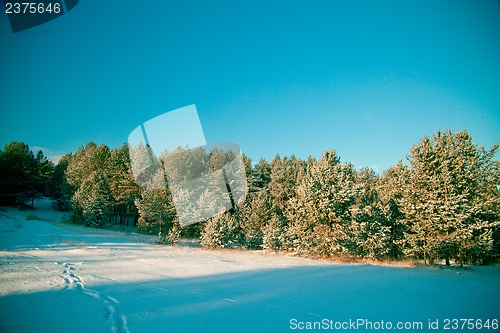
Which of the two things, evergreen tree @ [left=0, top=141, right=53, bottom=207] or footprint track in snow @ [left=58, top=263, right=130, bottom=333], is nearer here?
footprint track in snow @ [left=58, top=263, right=130, bottom=333]

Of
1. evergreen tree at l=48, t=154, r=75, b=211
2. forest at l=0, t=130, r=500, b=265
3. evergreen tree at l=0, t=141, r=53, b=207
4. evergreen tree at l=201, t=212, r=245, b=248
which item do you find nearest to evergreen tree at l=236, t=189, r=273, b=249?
forest at l=0, t=130, r=500, b=265

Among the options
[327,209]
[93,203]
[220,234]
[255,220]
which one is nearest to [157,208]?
[220,234]

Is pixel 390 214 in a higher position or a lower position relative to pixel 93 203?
higher

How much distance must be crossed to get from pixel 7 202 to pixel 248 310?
60.0 m

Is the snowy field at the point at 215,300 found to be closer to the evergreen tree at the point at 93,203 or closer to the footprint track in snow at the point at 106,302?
the footprint track in snow at the point at 106,302

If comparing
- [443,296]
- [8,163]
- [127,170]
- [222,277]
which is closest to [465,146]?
[443,296]

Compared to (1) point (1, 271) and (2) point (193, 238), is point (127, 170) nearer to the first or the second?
(2) point (193, 238)

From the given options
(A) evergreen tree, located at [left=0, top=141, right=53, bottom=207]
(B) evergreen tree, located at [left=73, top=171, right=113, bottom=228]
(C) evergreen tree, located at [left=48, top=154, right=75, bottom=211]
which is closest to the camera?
(B) evergreen tree, located at [left=73, top=171, right=113, bottom=228]

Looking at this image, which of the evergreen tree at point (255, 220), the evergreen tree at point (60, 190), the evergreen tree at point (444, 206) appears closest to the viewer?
the evergreen tree at point (444, 206)

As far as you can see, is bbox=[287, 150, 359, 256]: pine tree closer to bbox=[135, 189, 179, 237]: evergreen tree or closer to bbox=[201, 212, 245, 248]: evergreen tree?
bbox=[201, 212, 245, 248]: evergreen tree

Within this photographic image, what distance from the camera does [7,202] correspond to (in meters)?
45.4

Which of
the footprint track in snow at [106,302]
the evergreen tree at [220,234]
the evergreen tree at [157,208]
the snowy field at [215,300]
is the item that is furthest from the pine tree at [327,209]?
the evergreen tree at [157,208]

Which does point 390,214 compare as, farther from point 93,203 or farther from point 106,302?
point 93,203

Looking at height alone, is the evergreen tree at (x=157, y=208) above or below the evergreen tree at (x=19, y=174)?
below
